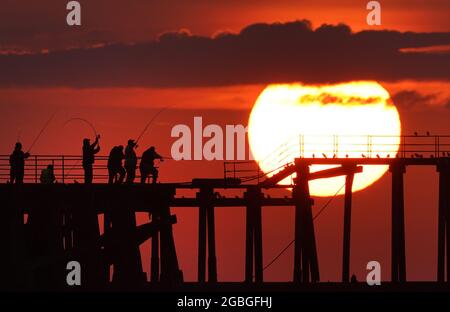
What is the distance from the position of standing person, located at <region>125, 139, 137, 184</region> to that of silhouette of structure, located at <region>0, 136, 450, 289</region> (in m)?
0.41

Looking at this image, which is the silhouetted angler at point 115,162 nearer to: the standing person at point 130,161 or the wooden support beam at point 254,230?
the standing person at point 130,161

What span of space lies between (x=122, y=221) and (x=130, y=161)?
7.77ft

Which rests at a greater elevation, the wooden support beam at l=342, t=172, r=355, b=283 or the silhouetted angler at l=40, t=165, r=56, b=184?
the silhouetted angler at l=40, t=165, r=56, b=184

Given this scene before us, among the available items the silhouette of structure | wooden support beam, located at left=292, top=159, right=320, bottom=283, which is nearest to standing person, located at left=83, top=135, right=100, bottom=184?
the silhouette of structure

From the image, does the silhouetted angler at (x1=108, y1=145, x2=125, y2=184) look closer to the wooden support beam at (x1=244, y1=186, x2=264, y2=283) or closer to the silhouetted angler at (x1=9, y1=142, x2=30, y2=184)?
the silhouetted angler at (x1=9, y1=142, x2=30, y2=184)

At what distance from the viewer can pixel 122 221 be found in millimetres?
73500

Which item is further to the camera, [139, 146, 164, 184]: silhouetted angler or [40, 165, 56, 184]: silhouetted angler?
[139, 146, 164, 184]: silhouetted angler

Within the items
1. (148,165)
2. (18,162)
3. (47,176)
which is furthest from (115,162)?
(18,162)

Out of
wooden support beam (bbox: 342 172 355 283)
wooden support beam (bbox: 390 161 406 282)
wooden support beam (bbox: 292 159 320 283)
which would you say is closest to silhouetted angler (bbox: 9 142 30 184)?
wooden support beam (bbox: 292 159 320 283)

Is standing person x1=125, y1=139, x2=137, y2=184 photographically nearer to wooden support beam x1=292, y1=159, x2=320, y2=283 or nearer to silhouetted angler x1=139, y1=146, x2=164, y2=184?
silhouetted angler x1=139, y1=146, x2=164, y2=184

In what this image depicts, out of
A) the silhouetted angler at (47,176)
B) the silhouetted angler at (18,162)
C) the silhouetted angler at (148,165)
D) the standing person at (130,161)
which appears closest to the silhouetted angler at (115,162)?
the standing person at (130,161)

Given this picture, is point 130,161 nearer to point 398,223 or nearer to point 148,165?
point 148,165

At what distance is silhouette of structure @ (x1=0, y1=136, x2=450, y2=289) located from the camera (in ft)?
232
